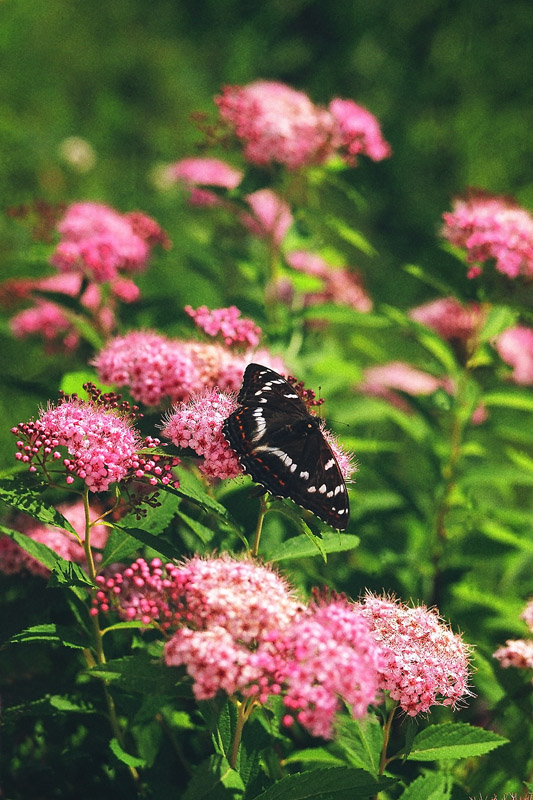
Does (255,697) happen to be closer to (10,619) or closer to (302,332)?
(10,619)

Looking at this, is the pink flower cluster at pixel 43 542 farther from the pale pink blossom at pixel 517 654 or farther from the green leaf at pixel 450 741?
the pale pink blossom at pixel 517 654

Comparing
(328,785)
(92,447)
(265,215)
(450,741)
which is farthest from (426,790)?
(265,215)

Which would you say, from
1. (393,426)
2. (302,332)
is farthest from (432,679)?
(393,426)

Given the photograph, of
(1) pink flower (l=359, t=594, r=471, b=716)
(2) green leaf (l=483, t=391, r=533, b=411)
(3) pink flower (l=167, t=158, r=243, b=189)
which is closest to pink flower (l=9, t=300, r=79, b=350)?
(3) pink flower (l=167, t=158, r=243, b=189)

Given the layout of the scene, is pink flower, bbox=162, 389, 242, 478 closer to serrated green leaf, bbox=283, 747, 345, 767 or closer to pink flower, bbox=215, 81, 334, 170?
serrated green leaf, bbox=283, 747, 345, 767

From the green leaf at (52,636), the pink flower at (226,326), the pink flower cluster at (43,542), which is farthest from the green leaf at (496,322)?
the green leaf at (52,636)

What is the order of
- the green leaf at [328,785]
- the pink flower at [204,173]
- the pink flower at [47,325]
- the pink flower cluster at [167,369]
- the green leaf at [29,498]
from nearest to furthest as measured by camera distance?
the green leaf at [328,785]
the green leaf at [29,498]
the pink flower cluster at [167,369]
the pink flower at [47,325]
the pink flower at [204,173]
